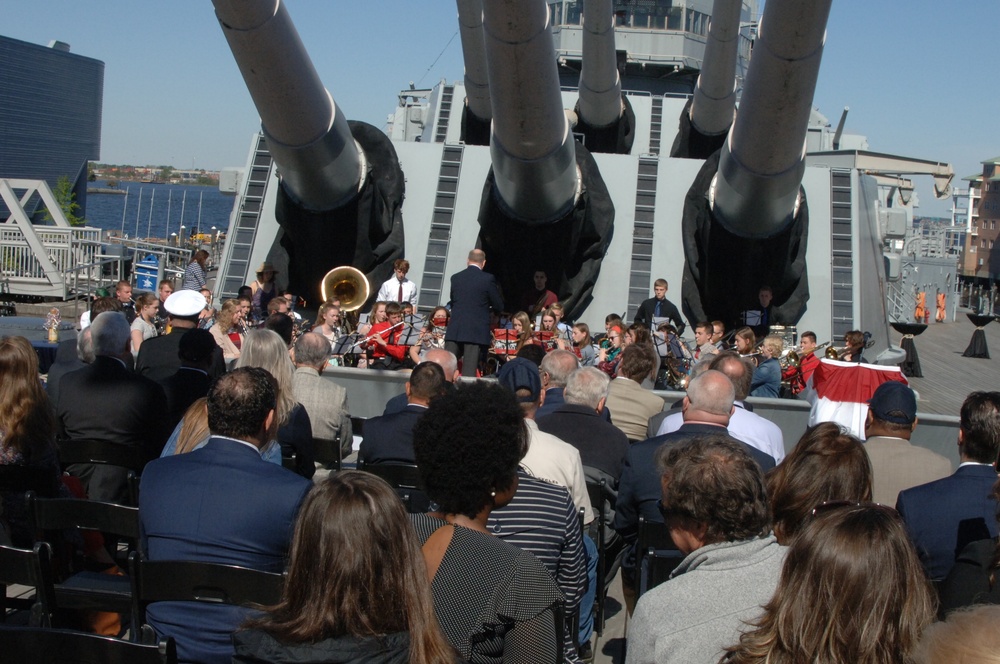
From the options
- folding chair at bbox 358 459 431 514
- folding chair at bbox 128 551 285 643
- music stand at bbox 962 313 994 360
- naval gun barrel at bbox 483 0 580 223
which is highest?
naval gun barrel at bbox 483 0 580 223

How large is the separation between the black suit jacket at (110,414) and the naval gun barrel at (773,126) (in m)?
4.91

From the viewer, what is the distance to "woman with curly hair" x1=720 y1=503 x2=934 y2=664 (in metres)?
1.83

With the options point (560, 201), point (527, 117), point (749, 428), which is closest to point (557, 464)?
point (749, 428)

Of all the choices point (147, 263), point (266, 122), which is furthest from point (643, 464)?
point (147, 263)

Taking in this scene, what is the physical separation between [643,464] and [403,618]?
1836 mm

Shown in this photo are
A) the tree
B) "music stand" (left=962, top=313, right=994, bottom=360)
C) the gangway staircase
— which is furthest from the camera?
the tree

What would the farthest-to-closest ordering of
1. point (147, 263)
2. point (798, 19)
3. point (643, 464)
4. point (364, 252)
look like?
point (147, 263), point (364, 252), point (798, 19), point (643, 464)

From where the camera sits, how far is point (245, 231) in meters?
10.5

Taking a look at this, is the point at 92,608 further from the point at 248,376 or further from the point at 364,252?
the point at 364,252

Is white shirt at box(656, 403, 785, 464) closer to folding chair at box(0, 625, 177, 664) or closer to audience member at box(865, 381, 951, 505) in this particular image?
audience member at box(865, 381, 951, 505)

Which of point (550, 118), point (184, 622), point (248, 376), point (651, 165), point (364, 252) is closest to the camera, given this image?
point (184, 622)

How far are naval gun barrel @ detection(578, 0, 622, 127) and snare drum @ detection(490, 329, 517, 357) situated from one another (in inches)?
192

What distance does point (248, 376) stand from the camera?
3023 mm

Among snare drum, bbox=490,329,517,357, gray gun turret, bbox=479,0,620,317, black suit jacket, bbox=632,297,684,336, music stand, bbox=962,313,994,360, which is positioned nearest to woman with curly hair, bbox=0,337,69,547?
gray gun turret, bbox=479,0,620,317
